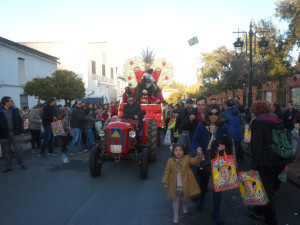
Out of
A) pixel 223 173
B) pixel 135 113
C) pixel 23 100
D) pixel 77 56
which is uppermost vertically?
pixel 77 56

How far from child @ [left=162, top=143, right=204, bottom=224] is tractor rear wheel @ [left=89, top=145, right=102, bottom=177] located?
7.97 feet

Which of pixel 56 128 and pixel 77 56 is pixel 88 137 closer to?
pixel 56 128

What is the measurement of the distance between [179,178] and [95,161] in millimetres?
2555

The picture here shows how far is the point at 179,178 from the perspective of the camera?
3.87 m

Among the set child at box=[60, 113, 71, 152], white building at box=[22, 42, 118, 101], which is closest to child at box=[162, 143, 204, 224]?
child at box=[60, 113, 71, 152]

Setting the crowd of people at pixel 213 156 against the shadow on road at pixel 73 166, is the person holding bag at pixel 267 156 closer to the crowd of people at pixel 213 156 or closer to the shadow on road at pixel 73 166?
the crowd of people at pixel 213 156

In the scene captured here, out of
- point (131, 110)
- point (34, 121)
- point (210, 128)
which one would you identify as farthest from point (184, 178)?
point (34, 121)

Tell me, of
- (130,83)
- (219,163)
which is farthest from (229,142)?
(130,83)

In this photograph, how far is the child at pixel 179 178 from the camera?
376 cm

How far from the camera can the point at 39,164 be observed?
7.39 meters

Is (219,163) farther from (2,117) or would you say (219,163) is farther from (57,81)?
(57,81)

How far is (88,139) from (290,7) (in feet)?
82.5

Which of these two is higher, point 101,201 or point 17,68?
point 17,68

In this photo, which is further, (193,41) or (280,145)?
(193,41)
